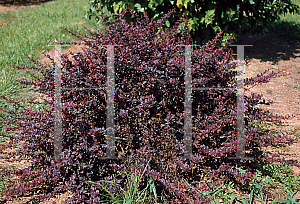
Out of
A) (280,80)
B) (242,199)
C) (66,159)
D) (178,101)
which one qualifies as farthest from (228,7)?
(66,159)

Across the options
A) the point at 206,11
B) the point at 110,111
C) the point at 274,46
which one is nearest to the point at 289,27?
the point at 274,46

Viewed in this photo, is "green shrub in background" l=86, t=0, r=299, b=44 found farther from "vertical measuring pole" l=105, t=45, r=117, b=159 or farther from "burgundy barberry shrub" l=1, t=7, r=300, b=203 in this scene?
"vertical measuring pole" l=105, t=45, r=117, b=159

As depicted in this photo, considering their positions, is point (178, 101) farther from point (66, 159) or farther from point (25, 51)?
point (25, 51)

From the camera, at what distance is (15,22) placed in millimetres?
7691

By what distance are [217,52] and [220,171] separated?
4.06 ft

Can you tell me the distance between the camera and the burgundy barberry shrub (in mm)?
2389

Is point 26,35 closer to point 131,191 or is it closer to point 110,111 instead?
point 110,111

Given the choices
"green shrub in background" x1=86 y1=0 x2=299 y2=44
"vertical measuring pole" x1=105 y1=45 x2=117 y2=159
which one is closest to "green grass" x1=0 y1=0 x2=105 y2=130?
"green shrub in background" x1=86 y1=0 x2=299 y2=44

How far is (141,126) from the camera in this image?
2.59 metres

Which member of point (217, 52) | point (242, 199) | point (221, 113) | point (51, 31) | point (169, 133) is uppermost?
point (51, 31)

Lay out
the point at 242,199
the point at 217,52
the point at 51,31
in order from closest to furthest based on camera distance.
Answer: the point at 242,199, the point at 217,52, the point at 51,31

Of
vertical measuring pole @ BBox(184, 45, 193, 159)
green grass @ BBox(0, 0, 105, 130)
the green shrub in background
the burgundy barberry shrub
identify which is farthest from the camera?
the green shrub in background

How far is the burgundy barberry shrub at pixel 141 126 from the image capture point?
7.84 ft

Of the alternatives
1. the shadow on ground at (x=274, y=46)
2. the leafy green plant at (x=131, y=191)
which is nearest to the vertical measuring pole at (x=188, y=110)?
→ the leafy green plant at (x=131, y=191)
